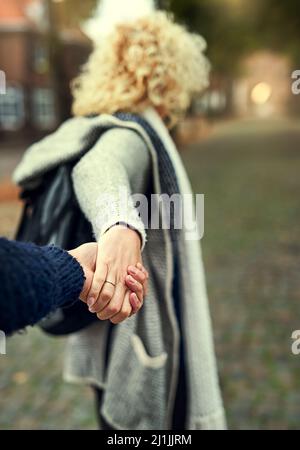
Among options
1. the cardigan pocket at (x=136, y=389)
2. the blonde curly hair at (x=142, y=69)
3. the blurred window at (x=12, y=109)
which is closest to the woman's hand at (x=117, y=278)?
the blonde curly hair at (x=142, y=69)

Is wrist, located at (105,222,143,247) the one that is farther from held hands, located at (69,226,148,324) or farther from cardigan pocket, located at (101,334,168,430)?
cardigan pocket, located at (101,334,168,430)

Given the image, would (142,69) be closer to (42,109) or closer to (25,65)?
(25,65)

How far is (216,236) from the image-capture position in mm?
7750

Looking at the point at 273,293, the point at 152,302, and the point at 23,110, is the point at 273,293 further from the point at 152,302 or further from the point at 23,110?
the point at 23,110

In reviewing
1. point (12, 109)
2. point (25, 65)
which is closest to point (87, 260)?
point (12, 109)

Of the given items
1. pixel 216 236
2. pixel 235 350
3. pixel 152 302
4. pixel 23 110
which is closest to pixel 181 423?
pixel 152 302

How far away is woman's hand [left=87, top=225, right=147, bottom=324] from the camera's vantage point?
1122 mm

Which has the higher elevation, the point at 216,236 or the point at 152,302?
the point at 152,302

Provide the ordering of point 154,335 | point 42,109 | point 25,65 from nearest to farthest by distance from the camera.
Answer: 1. point 154,335
2. point 25,65
3. point 42,109

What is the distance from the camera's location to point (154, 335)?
188cm

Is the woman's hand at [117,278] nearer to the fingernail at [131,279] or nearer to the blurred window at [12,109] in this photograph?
the fingernail at [131,279]

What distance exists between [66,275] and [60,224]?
0.71 metres
